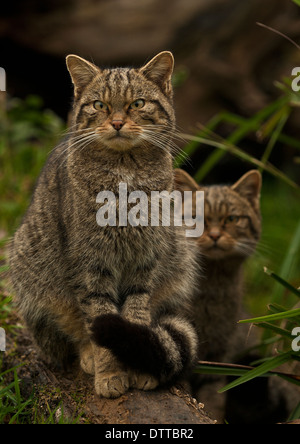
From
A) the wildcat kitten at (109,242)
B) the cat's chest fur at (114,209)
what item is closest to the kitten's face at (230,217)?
the wildcat kitten at (109,242)

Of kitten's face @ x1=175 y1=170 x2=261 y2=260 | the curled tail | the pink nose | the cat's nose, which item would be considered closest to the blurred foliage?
kitten's face @ x1=175 y1=170 x2=261 y2=260

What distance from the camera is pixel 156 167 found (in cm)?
287

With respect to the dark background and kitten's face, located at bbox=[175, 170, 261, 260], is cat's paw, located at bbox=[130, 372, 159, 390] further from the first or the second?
the dark background

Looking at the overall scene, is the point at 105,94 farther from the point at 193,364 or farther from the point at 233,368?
the point at 233,368

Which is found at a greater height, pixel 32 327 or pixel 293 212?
pixel 293 212

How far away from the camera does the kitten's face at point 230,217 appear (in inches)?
150

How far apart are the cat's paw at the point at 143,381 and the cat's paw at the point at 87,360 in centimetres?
29

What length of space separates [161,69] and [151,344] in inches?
52.4

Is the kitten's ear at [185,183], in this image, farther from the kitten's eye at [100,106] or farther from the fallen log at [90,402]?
the fallen log at [90,402]

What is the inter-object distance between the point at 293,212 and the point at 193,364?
4.19m

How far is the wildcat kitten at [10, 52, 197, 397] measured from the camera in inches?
105

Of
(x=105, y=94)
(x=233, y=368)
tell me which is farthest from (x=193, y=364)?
(x=105, y=94)

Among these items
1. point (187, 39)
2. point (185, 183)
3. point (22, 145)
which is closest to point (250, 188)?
point (185, 183)

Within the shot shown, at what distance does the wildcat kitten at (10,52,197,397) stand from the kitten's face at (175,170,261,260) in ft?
2.62
